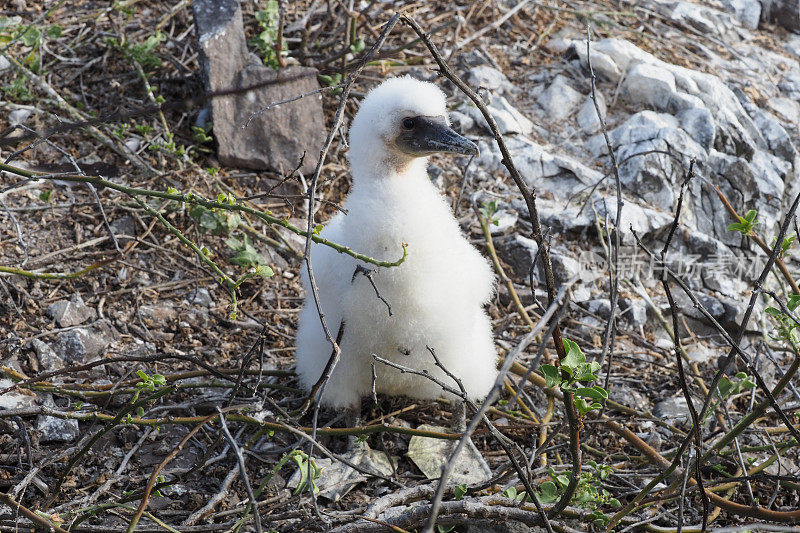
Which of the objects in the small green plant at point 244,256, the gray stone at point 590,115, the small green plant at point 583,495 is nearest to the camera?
the small green plant at point 583,495

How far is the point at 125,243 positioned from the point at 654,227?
2.95 meters

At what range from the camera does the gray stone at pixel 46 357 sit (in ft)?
10.5

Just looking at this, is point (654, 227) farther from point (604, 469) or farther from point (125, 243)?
point (125, 243)

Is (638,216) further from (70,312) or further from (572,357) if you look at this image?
(70,312)

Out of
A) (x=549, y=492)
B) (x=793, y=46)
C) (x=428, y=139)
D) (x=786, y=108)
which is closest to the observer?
(x=549, y=492)

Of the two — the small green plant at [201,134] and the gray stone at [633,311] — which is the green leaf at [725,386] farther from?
the small green plant at [201,134]

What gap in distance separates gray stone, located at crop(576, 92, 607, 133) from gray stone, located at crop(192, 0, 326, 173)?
175 cm

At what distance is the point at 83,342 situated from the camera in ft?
11.0

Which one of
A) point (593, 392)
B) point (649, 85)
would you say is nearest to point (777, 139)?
point (649, 85)

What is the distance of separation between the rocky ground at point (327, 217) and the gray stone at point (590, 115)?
0.7 inches

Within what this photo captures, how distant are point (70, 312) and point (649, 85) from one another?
3.81 metres

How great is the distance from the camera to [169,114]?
464 cm

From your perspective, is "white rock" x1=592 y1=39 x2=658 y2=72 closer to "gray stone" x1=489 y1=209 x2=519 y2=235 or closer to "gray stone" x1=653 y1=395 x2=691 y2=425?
"gray stone" x1=489 y1=209 x2=519 y2=235

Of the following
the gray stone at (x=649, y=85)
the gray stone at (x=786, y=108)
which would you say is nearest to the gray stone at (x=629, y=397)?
the gray stone at (x=649, y=85)
